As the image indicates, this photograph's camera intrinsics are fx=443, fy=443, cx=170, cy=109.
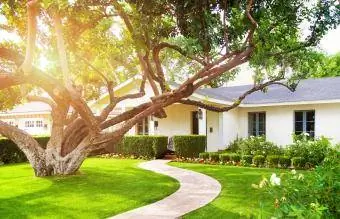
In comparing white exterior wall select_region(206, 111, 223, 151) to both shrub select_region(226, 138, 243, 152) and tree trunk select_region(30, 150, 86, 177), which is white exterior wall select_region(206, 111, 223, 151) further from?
tree trunk select_region(30, 150, 86, 177)

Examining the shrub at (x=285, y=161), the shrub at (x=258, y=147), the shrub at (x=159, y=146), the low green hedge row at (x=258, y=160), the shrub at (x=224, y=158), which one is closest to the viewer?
the low green hedge row at (x=258, y=160)

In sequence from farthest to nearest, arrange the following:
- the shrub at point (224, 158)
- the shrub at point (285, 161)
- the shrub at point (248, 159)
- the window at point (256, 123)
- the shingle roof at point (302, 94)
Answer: the window at point (256, 123)
the shingle roof at point (302, 94)
the shrub at point (224, 158)
the shrub at point (248, 159)
the shrub at point (285, 161)

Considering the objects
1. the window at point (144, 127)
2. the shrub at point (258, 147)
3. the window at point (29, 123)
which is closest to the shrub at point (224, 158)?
the shrub at point (258, 147)

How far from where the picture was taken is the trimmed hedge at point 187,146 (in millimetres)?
24531

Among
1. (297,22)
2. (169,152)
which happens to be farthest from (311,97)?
(297,22)

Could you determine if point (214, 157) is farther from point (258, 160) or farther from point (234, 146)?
point (234, 146)

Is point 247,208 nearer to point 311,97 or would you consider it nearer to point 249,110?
point 311,97

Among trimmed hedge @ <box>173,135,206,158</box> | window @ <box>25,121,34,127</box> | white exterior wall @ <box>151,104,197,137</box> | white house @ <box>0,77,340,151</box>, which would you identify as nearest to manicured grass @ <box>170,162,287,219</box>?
trimmed hedge @ <box>173,135,206,158</box>

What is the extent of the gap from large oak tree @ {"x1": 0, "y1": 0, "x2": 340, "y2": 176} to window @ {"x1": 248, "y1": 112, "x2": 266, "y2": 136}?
506 centimetres

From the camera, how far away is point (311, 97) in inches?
952

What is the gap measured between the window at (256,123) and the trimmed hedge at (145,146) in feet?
17.7

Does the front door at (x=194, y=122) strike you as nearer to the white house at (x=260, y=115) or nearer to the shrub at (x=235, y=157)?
the white house at (x=260, y=115)

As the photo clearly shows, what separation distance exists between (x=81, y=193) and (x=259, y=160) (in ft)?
34.0

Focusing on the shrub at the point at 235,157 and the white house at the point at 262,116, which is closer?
the shrub at the point at 235,157
